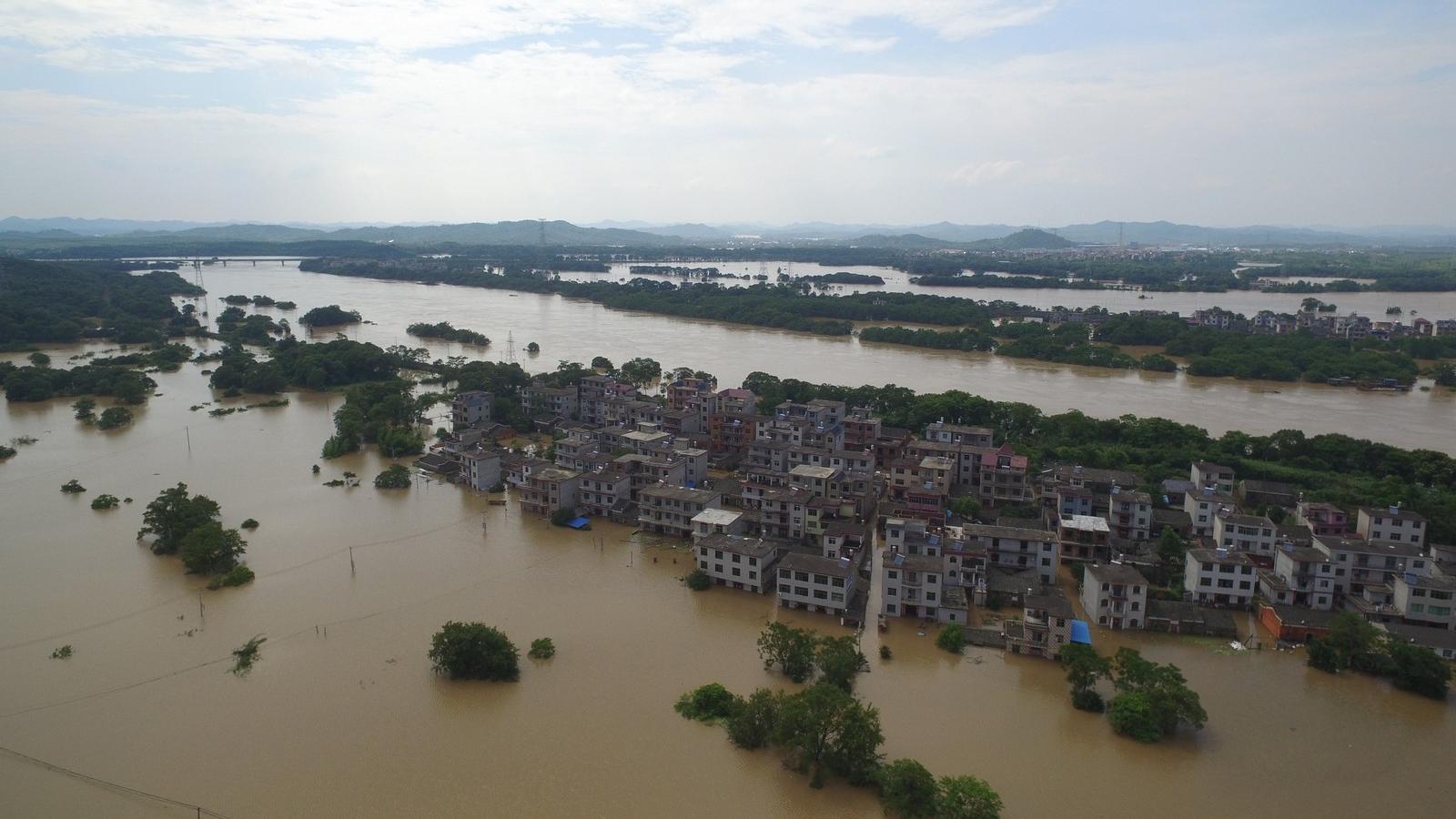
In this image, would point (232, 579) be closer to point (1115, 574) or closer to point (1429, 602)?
point (1115, 574)

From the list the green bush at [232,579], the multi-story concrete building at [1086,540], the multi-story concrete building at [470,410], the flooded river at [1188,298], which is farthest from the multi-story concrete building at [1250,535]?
the flooded river at [1188,298]

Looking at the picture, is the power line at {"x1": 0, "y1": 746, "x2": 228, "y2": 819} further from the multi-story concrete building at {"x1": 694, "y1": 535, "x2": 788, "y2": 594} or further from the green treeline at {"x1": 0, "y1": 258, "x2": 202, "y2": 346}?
the green treeline at {"x1": 0, "y1": 258, "x2": 202, "y2": 346}

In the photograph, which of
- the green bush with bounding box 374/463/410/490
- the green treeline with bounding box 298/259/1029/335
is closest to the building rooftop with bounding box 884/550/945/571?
the green bush with bounding box 374/463/410/490

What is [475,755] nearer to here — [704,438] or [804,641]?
[804,641]

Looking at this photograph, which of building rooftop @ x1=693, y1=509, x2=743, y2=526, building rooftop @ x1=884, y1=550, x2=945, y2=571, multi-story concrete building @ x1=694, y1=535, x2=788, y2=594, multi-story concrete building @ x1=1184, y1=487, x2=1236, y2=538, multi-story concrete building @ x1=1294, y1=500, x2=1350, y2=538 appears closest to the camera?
building rooftop @ x1=884, y1=550, x2=945, y2=571

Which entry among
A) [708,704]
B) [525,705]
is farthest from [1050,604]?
[525,705]

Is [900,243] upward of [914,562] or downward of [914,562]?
upward
